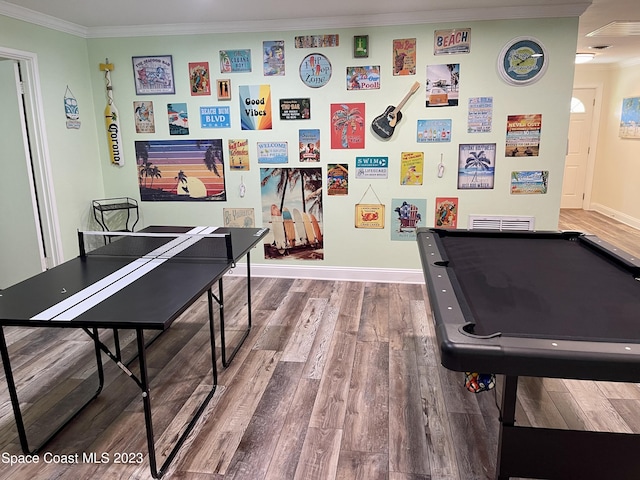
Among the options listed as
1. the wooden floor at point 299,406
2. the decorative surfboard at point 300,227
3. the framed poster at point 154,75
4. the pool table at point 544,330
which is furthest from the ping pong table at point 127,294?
the framed poster at point 154,75

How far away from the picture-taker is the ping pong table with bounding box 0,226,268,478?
1.81 m

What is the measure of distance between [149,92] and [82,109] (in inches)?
25.6

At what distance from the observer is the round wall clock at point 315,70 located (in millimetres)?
4125

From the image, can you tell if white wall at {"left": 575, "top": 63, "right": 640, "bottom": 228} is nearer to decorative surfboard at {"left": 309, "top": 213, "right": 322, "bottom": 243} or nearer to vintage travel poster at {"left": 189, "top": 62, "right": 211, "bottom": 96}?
decorative surfboard at {"left": 309, "top": 213, "right": 322, "bottom": 243}

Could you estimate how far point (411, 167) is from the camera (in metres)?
4.21

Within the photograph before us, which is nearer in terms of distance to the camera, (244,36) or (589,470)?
(589,470)

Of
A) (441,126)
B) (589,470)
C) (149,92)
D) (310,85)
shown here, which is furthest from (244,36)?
(589,470)

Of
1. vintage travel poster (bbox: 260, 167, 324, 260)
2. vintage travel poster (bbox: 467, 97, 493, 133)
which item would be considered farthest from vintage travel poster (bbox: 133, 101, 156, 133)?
vintage travel poster (bbox: 467, 97, 493, 133)

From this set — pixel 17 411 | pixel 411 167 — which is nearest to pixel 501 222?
pixel 411 167

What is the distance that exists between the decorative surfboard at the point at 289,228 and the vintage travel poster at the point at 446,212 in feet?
4.50

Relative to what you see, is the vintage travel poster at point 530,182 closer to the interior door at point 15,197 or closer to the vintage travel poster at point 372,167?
the vintage travel poster at point 372,167

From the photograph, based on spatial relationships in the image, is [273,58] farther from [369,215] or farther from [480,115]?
[480,115]

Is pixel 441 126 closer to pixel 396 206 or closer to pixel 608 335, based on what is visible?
pixel 396 206

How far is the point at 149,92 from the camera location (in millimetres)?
4422
